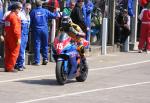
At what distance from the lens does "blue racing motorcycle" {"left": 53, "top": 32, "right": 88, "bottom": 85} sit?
13.3m

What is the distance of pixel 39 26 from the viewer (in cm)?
1697

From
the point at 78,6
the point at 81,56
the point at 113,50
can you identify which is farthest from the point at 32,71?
the point at 113,50

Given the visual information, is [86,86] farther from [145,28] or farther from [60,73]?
[145,28]

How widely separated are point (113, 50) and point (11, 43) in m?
7.08

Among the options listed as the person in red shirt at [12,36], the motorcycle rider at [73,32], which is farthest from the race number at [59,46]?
the person in red shirt at [12,36]

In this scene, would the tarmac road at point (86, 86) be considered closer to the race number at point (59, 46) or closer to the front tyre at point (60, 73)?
the front tyre at point (60, 73)

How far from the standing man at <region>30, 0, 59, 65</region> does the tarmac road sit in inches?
18.3

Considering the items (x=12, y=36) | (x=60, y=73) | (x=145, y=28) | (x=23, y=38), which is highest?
(x=12, y=36)

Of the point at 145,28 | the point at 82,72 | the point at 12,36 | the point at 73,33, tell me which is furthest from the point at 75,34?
the point at 145,28

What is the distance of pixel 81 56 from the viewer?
559 inches

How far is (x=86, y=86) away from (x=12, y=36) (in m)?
2.79

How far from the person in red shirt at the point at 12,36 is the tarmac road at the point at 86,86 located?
36 cm

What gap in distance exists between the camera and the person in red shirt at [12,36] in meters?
15.1

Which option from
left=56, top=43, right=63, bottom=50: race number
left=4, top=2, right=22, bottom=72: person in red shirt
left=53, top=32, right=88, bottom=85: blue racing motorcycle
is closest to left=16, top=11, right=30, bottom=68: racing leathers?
left=4, top=2, right=22, bottom=72: person in red shirt
